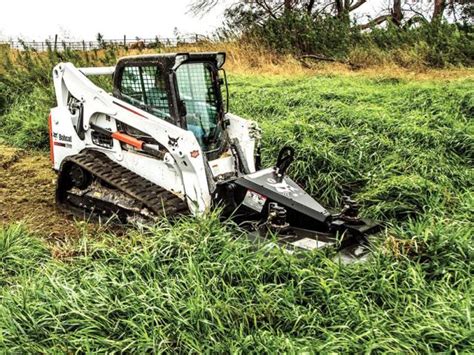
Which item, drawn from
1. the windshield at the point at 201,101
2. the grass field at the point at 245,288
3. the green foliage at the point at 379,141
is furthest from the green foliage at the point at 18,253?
the green foliage at the point at 379,141

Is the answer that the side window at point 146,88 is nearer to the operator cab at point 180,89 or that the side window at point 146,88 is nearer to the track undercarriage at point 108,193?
the operator cab at point 180,89

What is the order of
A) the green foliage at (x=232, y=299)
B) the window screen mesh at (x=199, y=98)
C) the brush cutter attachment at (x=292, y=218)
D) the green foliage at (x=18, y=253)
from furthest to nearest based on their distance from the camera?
the window screen mesh at (x=199, y=98) < the brush cutter attachment at (x=292, y=218) < the green foliage at (x=18, y=253) < the green foliage at (x=232, y=299)

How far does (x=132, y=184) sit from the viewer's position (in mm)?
4793

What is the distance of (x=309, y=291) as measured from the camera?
3.27m

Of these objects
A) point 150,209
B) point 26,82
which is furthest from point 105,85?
point 150,209

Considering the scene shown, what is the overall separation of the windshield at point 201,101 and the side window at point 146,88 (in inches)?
7.1

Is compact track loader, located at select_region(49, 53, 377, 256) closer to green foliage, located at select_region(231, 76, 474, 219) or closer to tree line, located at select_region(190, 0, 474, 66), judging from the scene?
green foliage, located at select_region(231, 76, 474, 219)

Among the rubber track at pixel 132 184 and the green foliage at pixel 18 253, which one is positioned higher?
the rubber track at pixel 132 184

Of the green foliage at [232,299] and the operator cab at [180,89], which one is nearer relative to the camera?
the green foliage at [232,299]

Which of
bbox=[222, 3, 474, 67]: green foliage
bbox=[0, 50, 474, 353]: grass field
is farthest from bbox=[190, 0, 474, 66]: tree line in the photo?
bbox=[0, 50, 474, 353]: grass field

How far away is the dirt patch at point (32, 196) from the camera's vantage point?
16.4 ft

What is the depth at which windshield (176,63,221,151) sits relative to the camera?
16.0ft

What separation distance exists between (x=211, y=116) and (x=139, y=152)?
80cm

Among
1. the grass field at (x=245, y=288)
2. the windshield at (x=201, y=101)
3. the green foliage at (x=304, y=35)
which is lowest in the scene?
the grass field at (x=245, y=288)
